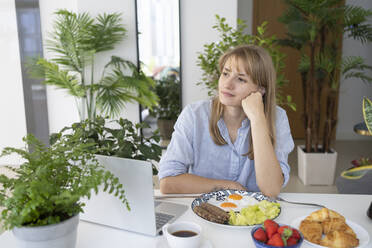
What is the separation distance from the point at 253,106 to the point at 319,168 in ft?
7.42

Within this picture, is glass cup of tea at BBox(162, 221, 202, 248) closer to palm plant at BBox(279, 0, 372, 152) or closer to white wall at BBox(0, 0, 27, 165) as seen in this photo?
palm plant at BBox(279, 0, 372, 152)

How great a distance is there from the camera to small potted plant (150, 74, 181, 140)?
11.7ft

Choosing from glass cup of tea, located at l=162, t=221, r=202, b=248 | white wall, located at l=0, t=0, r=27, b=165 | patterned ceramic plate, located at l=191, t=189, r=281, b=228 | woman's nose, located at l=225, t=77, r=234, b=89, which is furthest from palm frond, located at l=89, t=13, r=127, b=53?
glass cup of tea, located at l=162, t=221, r=202, b=248

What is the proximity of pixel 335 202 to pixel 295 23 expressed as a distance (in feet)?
7.45

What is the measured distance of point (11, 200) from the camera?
80cm

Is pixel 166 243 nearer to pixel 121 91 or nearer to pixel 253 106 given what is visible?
pixel 253 106

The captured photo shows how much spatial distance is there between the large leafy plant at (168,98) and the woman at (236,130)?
181 centimetres

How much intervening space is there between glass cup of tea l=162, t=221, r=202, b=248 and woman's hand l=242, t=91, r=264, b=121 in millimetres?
756

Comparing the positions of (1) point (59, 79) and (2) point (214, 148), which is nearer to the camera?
(2) point (214, 148)

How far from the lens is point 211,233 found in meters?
1.07

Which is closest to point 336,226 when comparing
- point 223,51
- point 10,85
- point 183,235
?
point 183,235

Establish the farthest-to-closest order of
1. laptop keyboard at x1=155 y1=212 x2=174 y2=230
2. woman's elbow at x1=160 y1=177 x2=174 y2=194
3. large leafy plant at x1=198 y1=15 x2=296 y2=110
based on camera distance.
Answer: large leafy plant at x1=198 y1=15 x2=296 y2=110, woman's elbow at x1=160 y1=177 x2=174 y2=194, laptop keyboard at x1=155 y1=212 x2=174 y2=230

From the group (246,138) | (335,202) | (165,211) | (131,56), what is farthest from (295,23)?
(165,211)

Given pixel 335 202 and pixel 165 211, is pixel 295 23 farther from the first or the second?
pixel 165 211
